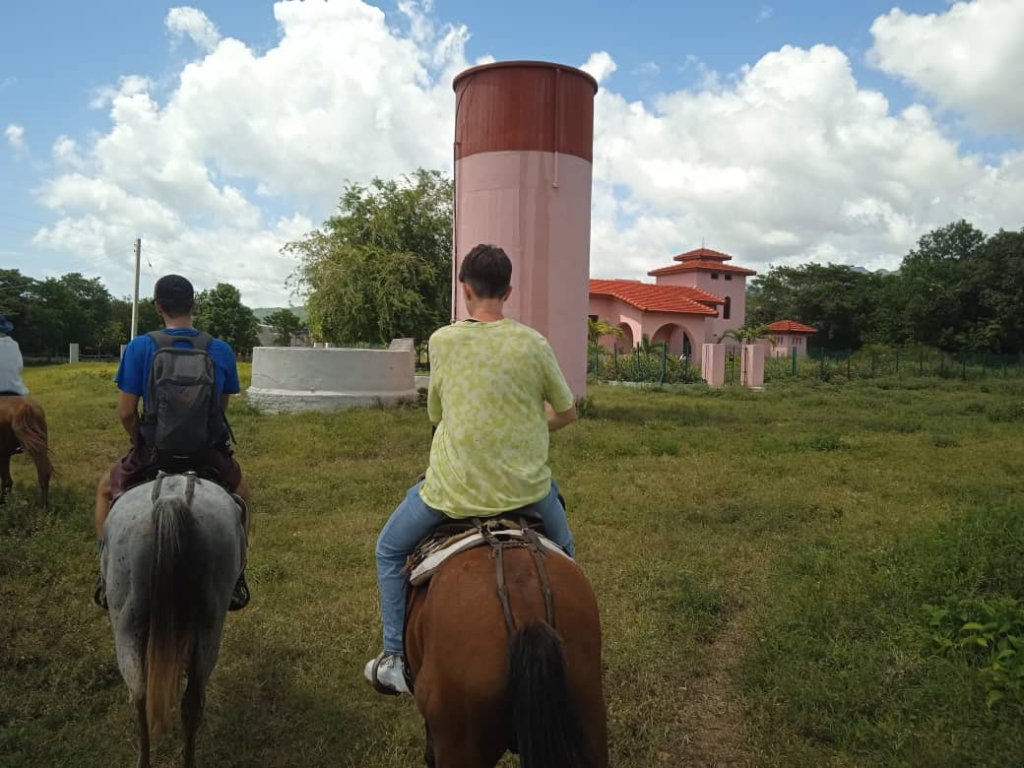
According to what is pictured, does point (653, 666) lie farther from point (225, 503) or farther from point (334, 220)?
point (334, 220)

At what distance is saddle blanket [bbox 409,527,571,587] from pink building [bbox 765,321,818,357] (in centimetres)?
4760

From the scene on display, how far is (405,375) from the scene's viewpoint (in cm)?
1667

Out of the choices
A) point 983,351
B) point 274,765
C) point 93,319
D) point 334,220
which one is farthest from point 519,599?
point 93,319

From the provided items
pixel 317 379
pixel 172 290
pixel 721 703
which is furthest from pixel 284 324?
pixel 721 703

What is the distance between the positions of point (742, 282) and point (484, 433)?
5063 cm

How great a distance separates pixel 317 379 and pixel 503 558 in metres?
13.7

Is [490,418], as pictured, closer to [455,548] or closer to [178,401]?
[455,548]

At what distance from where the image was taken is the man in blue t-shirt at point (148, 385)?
357 cm

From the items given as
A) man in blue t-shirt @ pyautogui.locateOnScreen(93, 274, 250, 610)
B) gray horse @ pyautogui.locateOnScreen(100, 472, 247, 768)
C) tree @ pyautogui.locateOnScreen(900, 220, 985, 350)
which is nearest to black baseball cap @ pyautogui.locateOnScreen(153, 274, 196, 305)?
man in blue t-shirt @ pyautogui.locateOnScreen(93, 274, 250, 610)

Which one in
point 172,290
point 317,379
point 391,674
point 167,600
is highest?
point 172,290

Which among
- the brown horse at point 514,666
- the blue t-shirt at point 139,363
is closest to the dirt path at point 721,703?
the brown horse at point 514,666

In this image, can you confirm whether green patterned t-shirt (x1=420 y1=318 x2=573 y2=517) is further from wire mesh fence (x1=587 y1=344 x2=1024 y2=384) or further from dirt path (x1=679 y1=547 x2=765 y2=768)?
wire mesh fence (x1=587 y1=344 x2=1024 y2=384)

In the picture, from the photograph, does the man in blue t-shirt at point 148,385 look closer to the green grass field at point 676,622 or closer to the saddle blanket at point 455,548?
the green grass field at point 676,622

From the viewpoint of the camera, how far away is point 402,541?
288 cm
